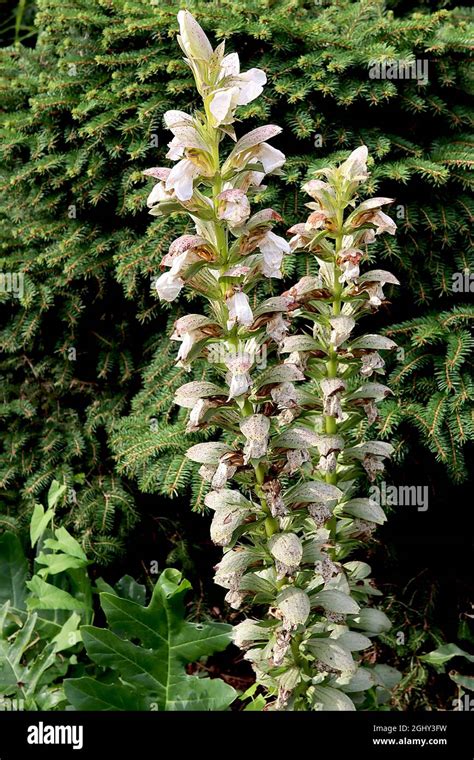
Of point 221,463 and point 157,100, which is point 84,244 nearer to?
point 157,100

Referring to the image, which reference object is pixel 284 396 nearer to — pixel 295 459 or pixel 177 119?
pixel 295 459

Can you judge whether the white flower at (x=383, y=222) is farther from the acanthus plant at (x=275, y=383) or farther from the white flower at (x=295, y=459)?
the white flower at (x=295, y=459)

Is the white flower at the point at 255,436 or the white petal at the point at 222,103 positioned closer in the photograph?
the white petal at the point at 222,103

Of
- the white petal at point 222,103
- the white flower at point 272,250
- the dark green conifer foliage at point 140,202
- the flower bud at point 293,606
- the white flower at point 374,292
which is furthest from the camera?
the dark green conifer foliage at point 140,202

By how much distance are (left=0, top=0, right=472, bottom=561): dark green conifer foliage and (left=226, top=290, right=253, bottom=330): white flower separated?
91 centimetres

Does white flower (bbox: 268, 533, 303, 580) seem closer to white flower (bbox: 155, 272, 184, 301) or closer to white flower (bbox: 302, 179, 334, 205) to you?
white flower (bbox: 155, 272, 184, 301)

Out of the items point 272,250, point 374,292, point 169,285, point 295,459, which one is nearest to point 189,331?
point 169,285

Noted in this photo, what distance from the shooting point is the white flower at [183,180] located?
4.13 ft

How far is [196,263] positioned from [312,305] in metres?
0.40

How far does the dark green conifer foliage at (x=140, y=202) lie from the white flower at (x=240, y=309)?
912mm

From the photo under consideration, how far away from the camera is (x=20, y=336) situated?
8.91ft

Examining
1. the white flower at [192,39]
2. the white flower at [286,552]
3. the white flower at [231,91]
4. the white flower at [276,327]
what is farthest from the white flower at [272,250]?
the white flower at [286,552]

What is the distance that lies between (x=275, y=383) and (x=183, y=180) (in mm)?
444

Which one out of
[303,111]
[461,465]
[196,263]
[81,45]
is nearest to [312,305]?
[196,263]
